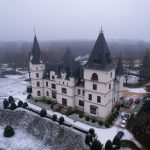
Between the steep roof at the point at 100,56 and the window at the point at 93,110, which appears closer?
the steep roof at the point at 100,56

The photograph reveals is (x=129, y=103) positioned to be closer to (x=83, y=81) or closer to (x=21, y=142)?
(x=83, y=81)

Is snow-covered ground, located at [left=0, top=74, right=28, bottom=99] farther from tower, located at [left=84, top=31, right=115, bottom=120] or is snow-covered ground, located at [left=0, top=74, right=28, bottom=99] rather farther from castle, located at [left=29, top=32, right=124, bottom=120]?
tower, located at [left=84, top=31, right=115, bottom=120]

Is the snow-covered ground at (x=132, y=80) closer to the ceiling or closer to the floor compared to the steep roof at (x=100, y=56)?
closer to the floor

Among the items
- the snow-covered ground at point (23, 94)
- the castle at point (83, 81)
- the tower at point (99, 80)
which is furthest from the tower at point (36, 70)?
the tower at point (99, 80)

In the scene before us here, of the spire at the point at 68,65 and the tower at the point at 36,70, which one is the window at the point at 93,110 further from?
the tower at the point at 36,70

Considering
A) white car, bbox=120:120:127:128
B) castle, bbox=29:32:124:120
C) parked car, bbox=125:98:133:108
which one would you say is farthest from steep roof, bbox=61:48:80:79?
white car, bbox=120:120:127:128
